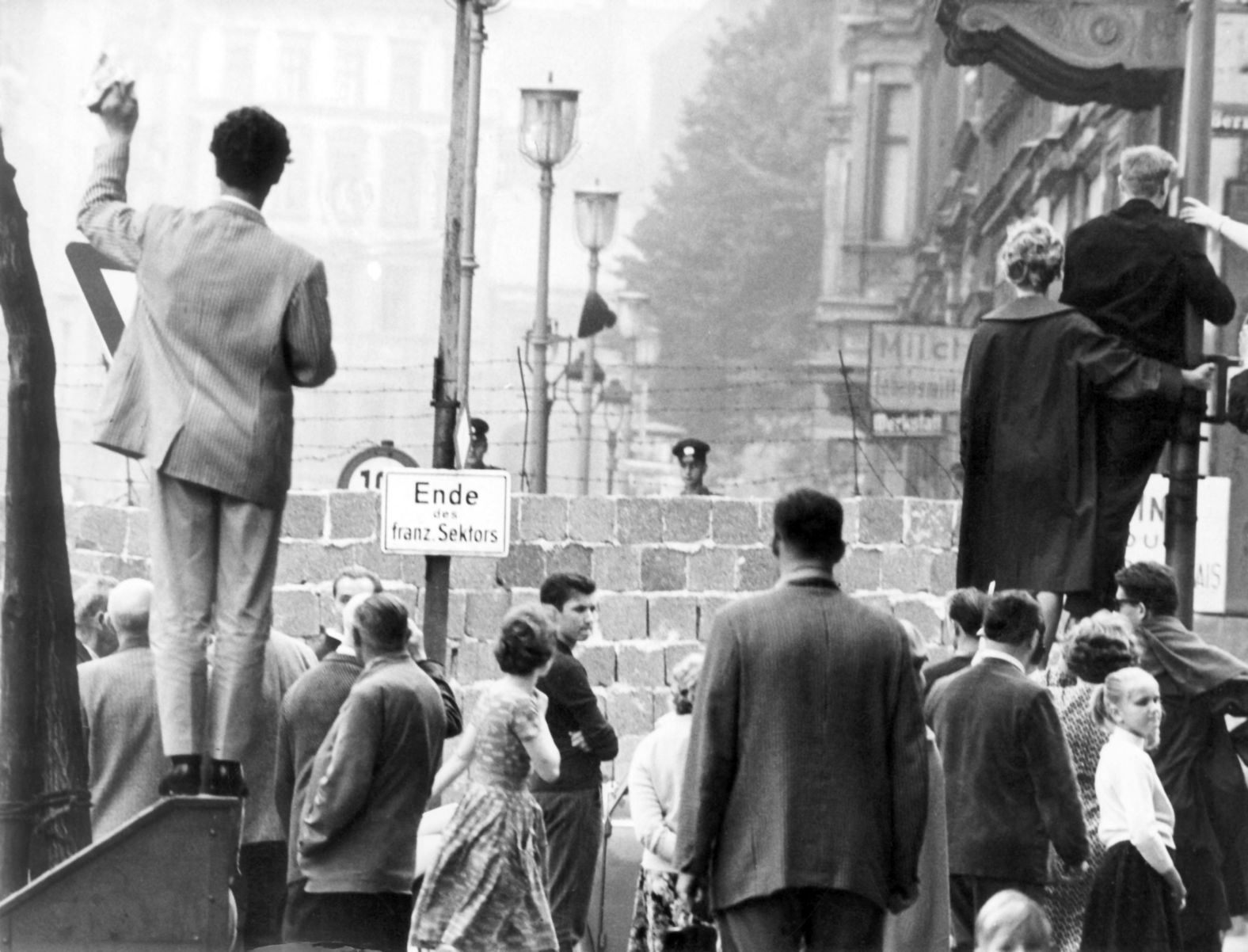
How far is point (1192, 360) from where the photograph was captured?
837 cm

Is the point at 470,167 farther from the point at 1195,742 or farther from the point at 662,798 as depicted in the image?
the point at 1195,742

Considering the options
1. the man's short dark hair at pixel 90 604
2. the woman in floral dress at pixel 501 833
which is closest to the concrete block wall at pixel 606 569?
the man's short dark hair at pixel 90 604

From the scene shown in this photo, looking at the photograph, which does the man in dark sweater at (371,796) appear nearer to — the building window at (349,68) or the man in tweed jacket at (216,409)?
the man in tweed jacket at (216,409)

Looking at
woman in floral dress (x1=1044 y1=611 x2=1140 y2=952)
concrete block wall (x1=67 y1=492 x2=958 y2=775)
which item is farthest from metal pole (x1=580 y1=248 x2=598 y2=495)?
woman in floral dress (x1=1044 y1=611 x2=1140 y2=952)

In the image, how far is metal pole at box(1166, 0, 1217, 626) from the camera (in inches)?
331

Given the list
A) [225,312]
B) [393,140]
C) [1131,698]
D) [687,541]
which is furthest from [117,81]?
[393,140]

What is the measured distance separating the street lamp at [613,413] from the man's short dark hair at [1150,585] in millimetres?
19463

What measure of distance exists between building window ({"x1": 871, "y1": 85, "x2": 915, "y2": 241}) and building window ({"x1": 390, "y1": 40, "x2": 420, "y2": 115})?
5.45m

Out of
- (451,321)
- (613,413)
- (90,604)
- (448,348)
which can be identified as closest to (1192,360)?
(90,604)

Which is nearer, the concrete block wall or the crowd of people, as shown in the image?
the crowd of people

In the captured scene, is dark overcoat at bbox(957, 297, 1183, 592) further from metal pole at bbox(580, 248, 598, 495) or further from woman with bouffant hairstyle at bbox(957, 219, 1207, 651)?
metal pole at bbox(580, 248, 598, 495)

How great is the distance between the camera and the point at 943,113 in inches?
1236

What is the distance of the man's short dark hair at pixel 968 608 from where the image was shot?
8273 mm

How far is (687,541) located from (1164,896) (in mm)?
10423
